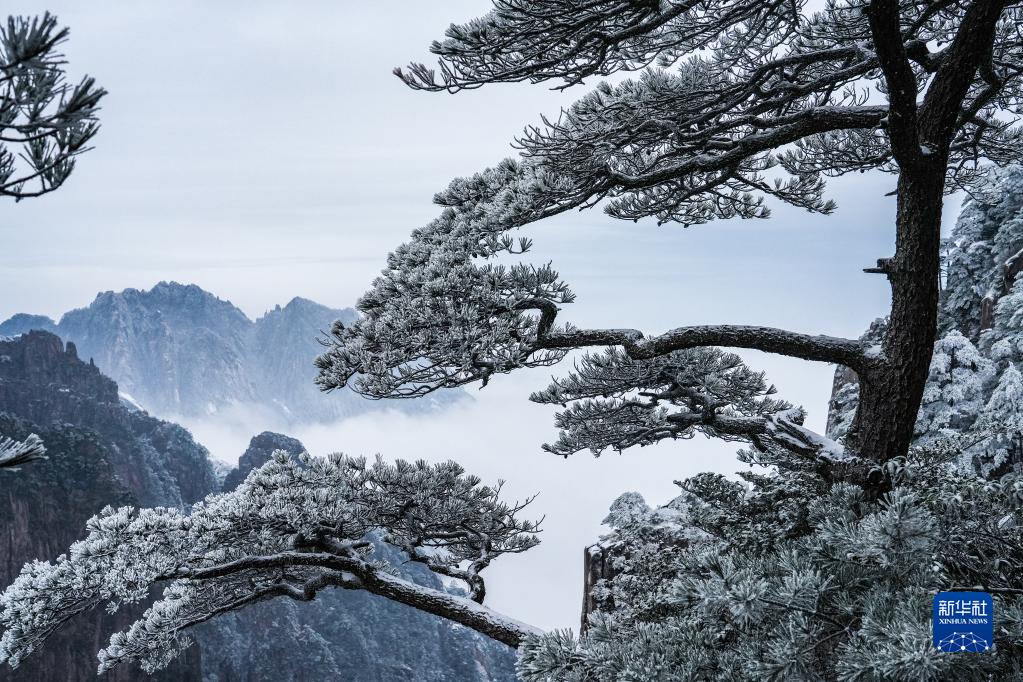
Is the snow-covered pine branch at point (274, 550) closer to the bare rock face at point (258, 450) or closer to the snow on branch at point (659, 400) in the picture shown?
the snow on branch at point (659, 400)

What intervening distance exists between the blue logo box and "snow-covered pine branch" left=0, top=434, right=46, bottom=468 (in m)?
3.18

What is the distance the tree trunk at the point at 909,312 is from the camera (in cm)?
422

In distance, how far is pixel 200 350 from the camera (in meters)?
162

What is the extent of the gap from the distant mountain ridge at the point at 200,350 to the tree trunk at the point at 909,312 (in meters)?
146

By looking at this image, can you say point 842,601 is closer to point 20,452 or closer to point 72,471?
point 20,452

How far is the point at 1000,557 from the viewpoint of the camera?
264cm

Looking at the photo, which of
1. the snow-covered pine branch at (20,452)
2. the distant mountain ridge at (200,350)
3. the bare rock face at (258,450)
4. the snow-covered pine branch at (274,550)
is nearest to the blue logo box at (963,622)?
the snow-covered pine branch at (20,452)

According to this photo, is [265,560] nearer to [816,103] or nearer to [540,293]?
[540,293]

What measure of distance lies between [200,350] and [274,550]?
16864 centimetres

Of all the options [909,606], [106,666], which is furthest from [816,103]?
[106,666]

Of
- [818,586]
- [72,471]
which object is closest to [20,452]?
[818,586]

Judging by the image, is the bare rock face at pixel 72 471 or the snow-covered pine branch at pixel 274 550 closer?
the snow-covered pine branch at pixel 274 550

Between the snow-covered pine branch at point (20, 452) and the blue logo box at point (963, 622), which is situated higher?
the snow-covered pine branch at point (20, 452)

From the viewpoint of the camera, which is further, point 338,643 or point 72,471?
point 338,643
